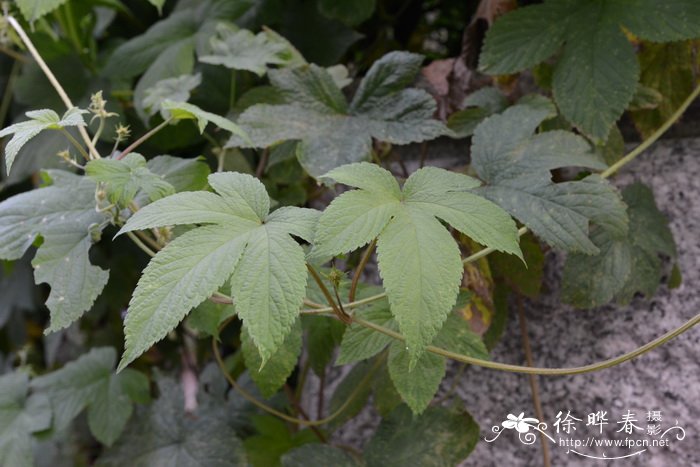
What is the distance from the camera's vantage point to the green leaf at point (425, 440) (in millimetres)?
812

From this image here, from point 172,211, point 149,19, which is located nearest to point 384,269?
point 172,211

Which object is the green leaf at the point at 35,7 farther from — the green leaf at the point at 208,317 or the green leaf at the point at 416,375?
the green leaf at the point at 416,375

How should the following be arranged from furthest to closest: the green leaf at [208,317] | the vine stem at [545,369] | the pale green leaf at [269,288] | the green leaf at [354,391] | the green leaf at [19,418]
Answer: the green leaf at [19,418] < the green leaf at [354,391] < the green leaf at [208,317] < the vine stem at [545,369] < the pale green leaf at [269,288]

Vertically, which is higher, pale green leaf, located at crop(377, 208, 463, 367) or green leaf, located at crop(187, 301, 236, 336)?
pale green leaf, located at crop(377, 208, 463, 367)

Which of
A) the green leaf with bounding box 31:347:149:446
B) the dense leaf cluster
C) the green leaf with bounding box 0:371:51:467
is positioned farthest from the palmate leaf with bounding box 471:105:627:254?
the green leaf with bounding box 0:371:51:467

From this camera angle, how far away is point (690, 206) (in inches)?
32.4

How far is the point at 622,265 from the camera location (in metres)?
0.78

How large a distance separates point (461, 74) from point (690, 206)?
0.35 metres

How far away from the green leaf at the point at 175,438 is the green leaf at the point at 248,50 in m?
0.51

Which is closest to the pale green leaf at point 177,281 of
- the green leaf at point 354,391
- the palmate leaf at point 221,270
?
the palmate leaf at point 221,270

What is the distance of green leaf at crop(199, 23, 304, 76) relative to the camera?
0.91 meters

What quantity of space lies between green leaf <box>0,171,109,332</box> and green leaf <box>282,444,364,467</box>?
328mm

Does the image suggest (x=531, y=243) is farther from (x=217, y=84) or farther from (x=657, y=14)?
(x=217, y=84)

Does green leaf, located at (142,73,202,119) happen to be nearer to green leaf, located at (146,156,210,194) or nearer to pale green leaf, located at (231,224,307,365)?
green leaf, located at (146,156,210,194)
